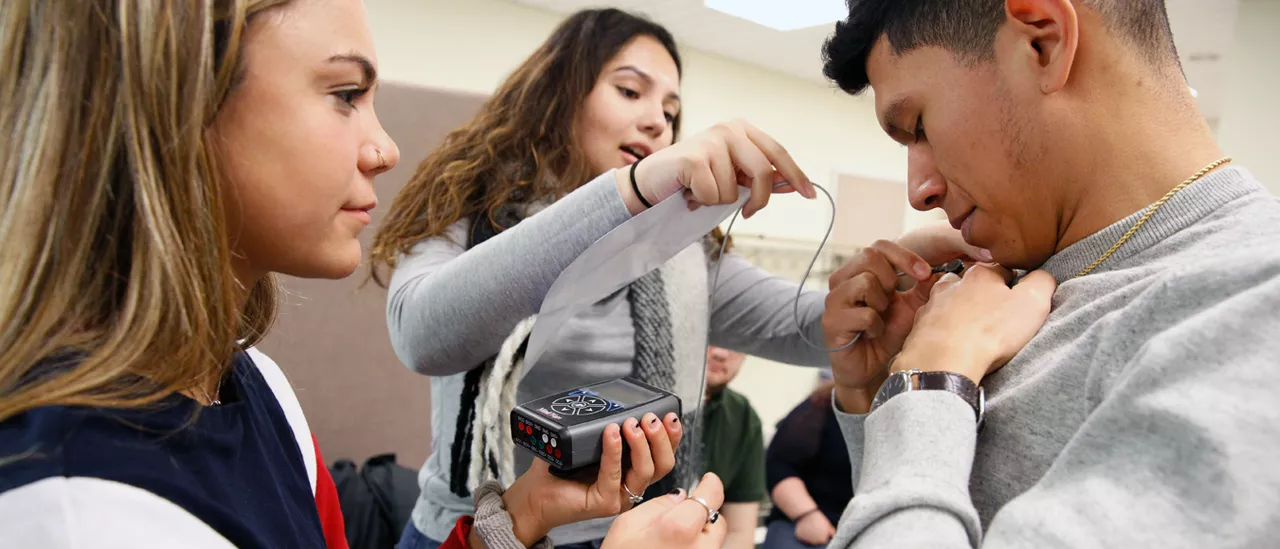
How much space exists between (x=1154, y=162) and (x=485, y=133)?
86 centimetres

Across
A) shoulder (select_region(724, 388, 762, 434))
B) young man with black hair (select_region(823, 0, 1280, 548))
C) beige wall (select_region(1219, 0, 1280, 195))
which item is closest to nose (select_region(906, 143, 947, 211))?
young man with black hair (select_region(823, 0, 1280, 548))

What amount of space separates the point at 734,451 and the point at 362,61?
6.24 ft

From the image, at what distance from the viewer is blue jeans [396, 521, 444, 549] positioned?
1.02 metres

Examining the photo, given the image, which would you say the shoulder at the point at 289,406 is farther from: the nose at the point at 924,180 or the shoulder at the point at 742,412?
the shoulder at the point at 742,412

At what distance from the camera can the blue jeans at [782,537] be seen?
8.09ft

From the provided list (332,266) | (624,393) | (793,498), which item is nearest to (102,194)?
(332,266)

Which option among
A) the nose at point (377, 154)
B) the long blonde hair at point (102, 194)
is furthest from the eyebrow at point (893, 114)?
the long blonde hair at point (102, 194)

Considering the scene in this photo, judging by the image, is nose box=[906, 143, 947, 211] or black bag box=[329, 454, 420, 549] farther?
black bag box=[329, 454, 420, 549]

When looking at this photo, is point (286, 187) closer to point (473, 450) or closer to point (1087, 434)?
point (473, 450)

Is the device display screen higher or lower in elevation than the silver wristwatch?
lower

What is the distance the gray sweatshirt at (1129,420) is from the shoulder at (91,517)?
482mm

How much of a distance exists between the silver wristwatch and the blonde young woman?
0.72 feet

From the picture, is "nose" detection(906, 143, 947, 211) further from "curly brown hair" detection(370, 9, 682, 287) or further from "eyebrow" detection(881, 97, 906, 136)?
"curly brown hair" detection(370, 9, 682, 287)

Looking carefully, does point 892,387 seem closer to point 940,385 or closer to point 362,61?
point 940,385
